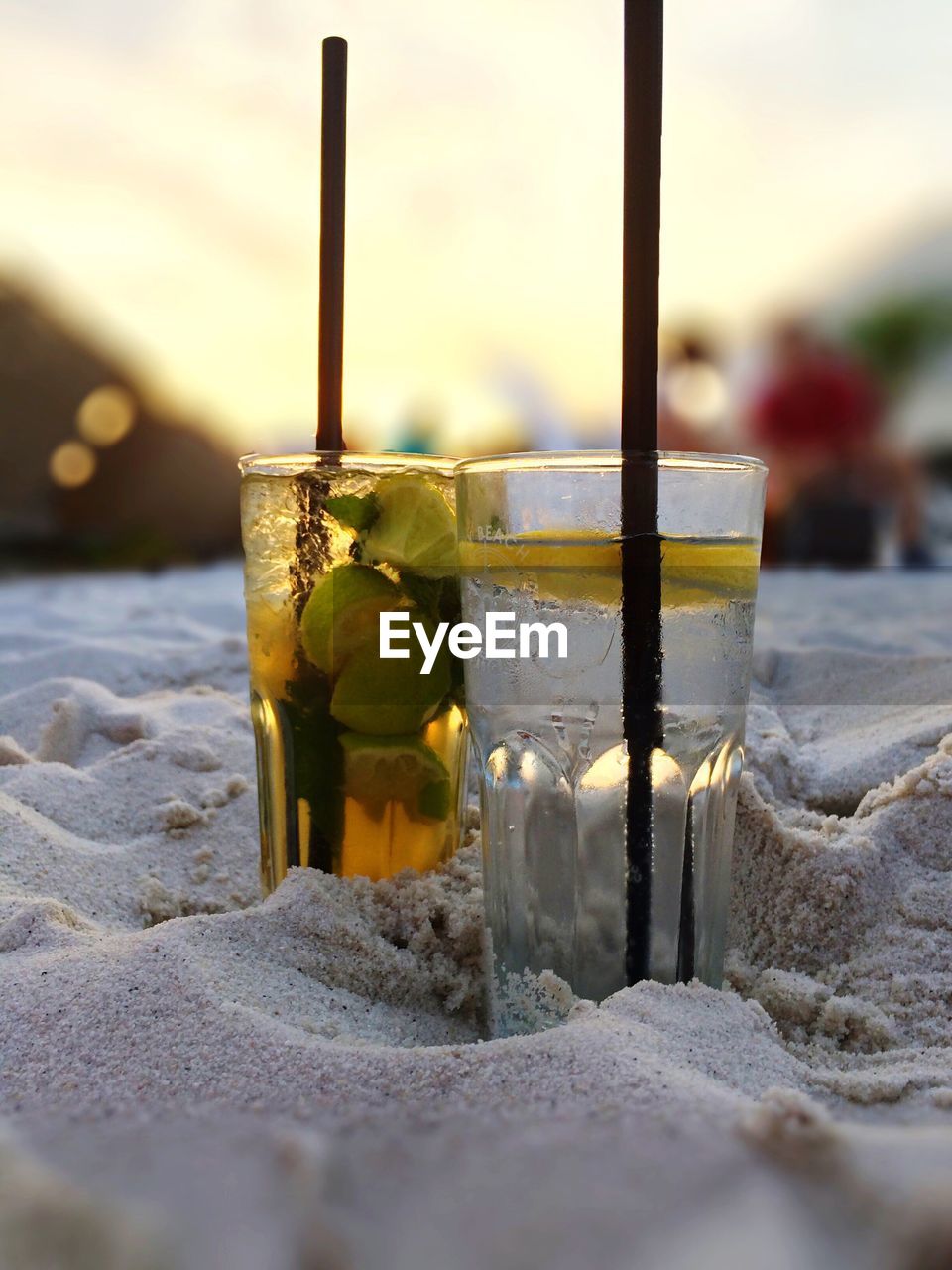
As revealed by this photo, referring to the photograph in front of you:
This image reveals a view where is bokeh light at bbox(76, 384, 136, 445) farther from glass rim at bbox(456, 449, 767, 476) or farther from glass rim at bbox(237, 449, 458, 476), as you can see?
glass rim at bbox(456, 449, 767, 476)

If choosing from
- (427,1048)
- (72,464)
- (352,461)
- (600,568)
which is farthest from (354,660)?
(72,464)

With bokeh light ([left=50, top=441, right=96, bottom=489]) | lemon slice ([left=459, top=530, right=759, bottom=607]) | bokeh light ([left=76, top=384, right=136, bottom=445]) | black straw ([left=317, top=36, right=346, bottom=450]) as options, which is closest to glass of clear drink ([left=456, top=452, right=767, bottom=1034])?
lemon slice ([left=459, top=530, right=759, bottom=607])

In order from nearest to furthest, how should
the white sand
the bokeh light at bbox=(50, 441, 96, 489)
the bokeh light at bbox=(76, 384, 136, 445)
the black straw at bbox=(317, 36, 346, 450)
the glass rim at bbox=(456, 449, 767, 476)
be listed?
the white sand < the glass rim at bbox=(456, 449, 767, 476) < the black straw at bbox=(317, 36, 346, 450) < the bokeh light at bbox=(50, 441, 96, 489) < the bokeh light at bbox=(76, 384, 136, 445)

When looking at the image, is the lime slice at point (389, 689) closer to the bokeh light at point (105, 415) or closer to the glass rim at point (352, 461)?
the glass rim at point (352, 461)

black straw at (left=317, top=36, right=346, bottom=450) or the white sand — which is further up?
black straw at (left=317, top=36, right=346, bottom=450)

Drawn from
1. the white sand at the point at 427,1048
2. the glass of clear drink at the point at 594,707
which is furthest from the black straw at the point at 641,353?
the white sand at the point at 427,1048

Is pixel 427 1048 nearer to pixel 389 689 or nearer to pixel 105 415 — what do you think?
pixel 389 689
